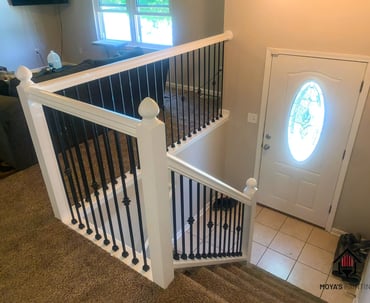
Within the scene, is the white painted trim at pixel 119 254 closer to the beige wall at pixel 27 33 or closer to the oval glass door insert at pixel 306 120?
the oval glass door insert at pixel 306 120

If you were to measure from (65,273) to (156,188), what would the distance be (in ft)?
3.05

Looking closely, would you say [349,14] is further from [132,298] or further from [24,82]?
[132,298]

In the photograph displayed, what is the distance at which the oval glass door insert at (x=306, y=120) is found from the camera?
11.2 feet

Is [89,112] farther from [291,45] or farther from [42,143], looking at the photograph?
[291,45]

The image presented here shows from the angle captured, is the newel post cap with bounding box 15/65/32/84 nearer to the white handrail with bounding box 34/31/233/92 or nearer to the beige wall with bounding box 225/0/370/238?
the white handrail with bounding box 34/31/233/92

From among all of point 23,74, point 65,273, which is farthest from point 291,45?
point 65,273

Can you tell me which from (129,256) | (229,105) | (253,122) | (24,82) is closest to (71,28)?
(229,105)

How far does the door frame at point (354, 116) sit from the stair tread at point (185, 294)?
2.51 meters

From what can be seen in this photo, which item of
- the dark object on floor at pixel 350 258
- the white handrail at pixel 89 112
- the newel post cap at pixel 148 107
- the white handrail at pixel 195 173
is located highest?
the newel post cap at pixel 148 107

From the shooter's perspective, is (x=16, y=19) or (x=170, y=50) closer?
(x=170, y=50)

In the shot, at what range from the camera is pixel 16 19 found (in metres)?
6.27

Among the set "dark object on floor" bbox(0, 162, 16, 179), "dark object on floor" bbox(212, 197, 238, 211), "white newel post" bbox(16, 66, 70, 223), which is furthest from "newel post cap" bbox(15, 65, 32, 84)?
"dark object on floor" bbox(212, 197, 238, 211)

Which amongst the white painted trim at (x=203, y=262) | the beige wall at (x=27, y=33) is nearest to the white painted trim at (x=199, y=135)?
the white painted trim at (x=203, y=262)

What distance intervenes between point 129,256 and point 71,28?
6.34 meters
